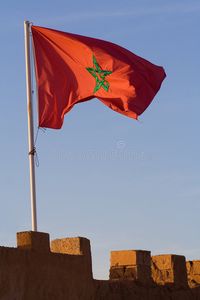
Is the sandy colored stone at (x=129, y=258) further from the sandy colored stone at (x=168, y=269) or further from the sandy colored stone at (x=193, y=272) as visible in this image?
the sandy colored stone at (x=193, y=272)

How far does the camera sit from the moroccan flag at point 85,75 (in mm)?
15008

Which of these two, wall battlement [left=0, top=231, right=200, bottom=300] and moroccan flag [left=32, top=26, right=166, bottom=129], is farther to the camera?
moroccan flag [left=32, top=26, right=166, bottom=129]

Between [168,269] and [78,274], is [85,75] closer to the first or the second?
[78,274]

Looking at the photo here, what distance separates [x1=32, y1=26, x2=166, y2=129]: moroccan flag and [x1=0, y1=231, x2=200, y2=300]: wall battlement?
7.92ft

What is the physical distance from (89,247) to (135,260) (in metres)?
1.24

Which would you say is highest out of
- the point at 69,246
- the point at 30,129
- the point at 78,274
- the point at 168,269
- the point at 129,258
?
the point at 30,129

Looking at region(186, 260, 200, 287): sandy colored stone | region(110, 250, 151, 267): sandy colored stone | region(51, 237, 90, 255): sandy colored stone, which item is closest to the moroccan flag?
region(51, 237, 90, 255): sandy colored stone

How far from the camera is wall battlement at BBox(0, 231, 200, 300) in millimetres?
12250

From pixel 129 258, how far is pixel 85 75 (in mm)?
3211

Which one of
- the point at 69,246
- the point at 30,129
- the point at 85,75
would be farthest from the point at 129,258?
the point at 85,75

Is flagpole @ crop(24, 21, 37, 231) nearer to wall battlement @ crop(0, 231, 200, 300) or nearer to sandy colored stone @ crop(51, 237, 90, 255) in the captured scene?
sandy colored stone @ crop(51, 237, 90, 255)

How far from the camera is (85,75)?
15.5 metres

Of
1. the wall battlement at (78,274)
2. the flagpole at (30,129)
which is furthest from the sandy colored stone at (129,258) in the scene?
the flagpole at (30,129)

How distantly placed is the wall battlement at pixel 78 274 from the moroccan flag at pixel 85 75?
Answer: 2.41 meters
